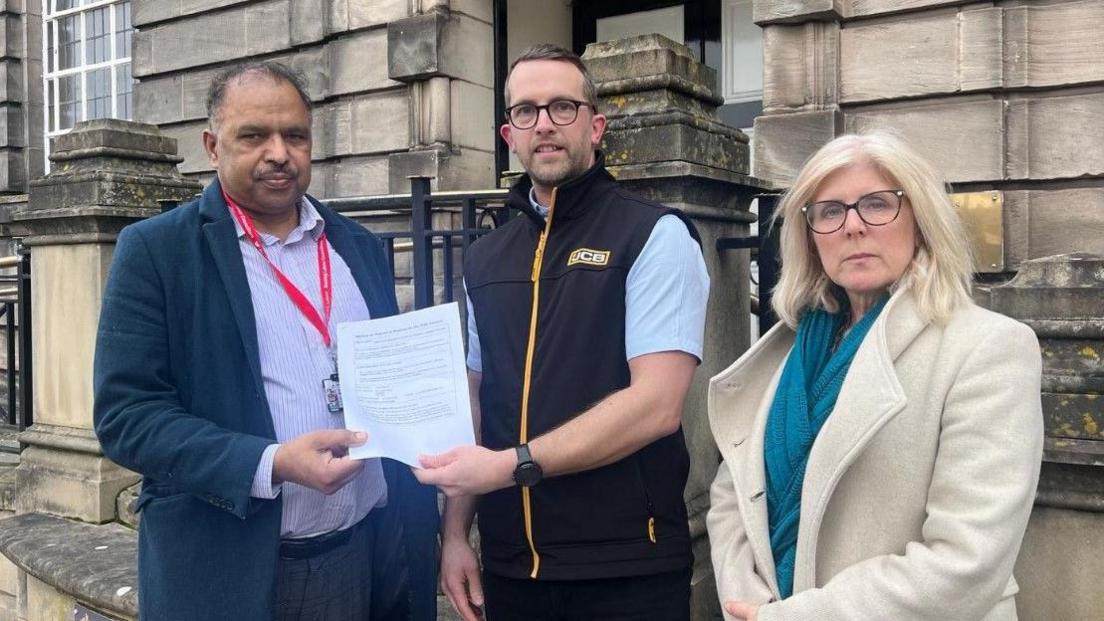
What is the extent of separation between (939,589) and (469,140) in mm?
7120

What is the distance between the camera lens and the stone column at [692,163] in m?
3.09

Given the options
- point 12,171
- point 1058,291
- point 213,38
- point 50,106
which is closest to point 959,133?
point 1058,291

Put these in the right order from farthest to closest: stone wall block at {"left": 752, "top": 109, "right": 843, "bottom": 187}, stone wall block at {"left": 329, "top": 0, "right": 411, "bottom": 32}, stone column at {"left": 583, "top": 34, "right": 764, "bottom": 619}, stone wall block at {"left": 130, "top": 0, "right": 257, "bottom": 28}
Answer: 1. stone wall block at {"left": 130, "top": 0, "right": 257, "bottom": 28}
2. stone wall block at {"left": 329, "top": 0, "right": 411, "bottom": 32}
3. stone wall block at {"left": 752, "top": 109, "right": 843, "bottom": 187}
4. stone column at {"left": 583, "top": 34, "right": 764, "bottom": 619}

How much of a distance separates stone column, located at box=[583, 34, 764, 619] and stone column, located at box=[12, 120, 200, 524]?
2861 mm

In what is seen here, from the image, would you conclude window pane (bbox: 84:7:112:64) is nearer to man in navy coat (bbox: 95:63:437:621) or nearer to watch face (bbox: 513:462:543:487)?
man in navy coat (bbox: 95:63:437:621)

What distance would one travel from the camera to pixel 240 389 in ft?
7.25

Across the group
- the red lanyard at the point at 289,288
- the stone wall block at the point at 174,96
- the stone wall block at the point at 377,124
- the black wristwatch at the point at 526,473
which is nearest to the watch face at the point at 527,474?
the black wristwatch at the point at 526,473

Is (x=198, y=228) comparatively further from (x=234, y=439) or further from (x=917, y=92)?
(x=917, y=92)

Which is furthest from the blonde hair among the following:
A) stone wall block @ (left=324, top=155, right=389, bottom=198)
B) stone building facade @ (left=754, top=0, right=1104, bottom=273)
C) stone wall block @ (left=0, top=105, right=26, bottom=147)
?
stone wall block @ (left=0, top=105, right=26, bottom=147)

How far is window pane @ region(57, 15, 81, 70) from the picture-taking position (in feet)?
42.2

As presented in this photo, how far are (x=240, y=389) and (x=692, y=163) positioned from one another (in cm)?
168

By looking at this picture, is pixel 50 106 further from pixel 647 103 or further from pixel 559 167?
pixel 559 167

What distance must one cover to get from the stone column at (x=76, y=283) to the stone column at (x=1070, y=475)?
13.9 feet

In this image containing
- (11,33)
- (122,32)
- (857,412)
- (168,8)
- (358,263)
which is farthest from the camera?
(11,33)
